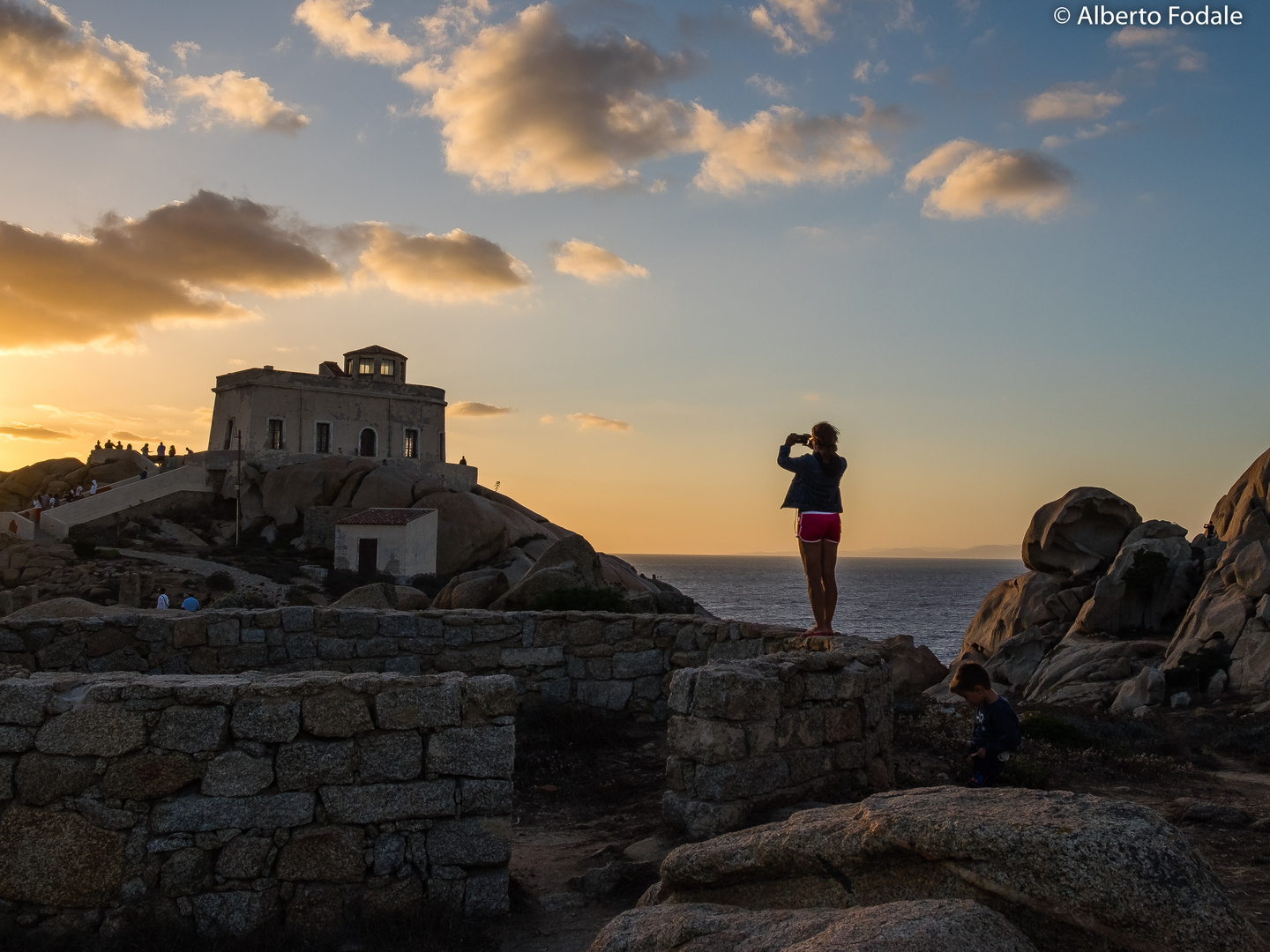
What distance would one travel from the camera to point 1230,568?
2255cm

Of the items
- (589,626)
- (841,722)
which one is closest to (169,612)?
(589,626)

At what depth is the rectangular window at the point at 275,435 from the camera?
51969 mm

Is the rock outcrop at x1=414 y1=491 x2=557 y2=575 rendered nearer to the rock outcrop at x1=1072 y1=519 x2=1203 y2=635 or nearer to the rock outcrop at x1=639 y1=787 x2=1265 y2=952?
the rock outcrop at x1=1072 y1=519 x2=1203 y2=635

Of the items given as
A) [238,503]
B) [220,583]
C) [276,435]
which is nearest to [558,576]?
[220,583]

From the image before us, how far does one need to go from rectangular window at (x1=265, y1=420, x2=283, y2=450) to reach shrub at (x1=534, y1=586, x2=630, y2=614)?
39.0 m

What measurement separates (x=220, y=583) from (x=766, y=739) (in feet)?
103

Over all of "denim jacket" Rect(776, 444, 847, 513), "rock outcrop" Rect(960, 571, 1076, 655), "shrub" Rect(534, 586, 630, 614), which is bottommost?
"rock outcrop" Rect(960, 571, 1076, 655)

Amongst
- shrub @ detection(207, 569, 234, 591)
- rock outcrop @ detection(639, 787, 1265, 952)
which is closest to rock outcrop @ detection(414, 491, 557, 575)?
shrub @ detection(207, 569, 234, 591)

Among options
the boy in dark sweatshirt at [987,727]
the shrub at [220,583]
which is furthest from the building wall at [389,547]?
the boy in dark sweatshirt at [987,727]

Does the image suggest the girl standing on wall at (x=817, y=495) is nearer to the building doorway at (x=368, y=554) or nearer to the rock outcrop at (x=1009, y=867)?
the rock outcrop at (x=1009, y=867)

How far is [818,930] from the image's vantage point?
341 centimetres

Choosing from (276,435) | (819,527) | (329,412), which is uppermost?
(329,412)

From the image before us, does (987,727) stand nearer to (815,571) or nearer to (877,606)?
(815,571)

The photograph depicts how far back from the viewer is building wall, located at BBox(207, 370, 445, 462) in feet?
170
